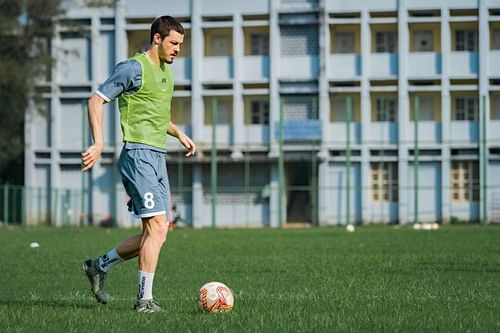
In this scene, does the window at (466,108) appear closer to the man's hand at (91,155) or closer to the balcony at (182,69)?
the balcony at (182,69)

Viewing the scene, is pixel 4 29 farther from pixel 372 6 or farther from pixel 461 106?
pixel 461 106

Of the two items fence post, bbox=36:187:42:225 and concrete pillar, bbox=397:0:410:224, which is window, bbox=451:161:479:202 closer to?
concrete pillar, bbox=397:0:410:224

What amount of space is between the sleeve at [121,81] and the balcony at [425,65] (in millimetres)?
42082

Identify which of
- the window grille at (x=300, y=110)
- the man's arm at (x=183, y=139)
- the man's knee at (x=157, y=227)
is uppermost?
the window grille at (x=300, y=110)

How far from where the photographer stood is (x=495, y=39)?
49344 mm

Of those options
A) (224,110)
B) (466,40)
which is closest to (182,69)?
(224,110)

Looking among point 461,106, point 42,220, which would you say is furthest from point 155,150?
point 461,106

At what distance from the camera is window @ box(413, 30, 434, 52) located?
51.9 m

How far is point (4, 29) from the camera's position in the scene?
48844 millimetres

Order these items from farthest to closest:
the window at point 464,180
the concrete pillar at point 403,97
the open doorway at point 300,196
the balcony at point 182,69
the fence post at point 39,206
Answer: the balcony at point 182,69
the open doorway at point 300,196
the concrete pillar at point 403,97
the window at point 464,180
the fence post at point 39,206

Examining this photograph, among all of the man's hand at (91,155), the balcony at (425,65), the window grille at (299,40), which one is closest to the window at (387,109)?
the balcony at (425,65)

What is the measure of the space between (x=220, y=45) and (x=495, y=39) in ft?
43.9

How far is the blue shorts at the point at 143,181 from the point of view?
29.0 ft

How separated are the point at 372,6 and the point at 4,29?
667 inches
